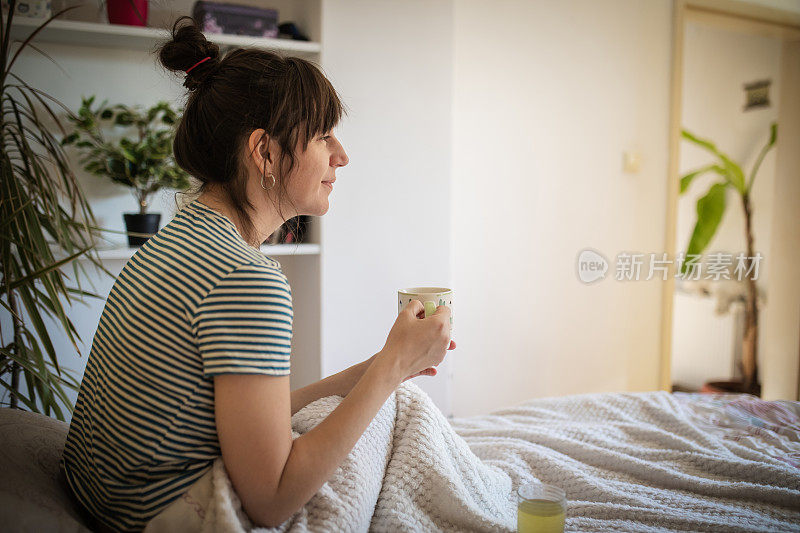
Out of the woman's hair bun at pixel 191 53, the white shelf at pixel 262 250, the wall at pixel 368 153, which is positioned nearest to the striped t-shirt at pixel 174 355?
the woman's hair bun at pixel 191 53

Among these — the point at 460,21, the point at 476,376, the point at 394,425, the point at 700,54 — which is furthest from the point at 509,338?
the point at 700,54

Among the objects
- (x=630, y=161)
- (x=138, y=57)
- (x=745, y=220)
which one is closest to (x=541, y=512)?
(x=138, y=57)

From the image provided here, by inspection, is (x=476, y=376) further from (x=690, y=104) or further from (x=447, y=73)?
(x=690, y=104)

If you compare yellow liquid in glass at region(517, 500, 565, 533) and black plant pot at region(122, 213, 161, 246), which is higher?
black plant pot at region(122, 213, 161, 246)

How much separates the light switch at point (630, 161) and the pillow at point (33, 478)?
281 centimetres

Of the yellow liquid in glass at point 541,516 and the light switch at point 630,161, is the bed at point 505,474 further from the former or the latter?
the light switch at point 630,161

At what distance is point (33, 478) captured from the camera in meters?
0.98

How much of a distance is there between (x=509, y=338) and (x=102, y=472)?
7.44 feet

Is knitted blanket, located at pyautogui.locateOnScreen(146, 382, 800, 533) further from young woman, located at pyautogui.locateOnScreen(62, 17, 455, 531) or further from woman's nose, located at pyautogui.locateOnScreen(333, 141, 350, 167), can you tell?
woman's nose, located at pyautogui.locateOnScreen(333, 141, 350, 167)

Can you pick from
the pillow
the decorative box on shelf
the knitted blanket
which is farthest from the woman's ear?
the decorative box on shelf

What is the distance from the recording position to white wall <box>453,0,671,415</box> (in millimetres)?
2828

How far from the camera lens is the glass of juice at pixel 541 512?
3.22 feet

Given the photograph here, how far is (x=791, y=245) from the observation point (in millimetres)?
3506

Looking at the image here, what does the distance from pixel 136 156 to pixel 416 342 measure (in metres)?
1.47
